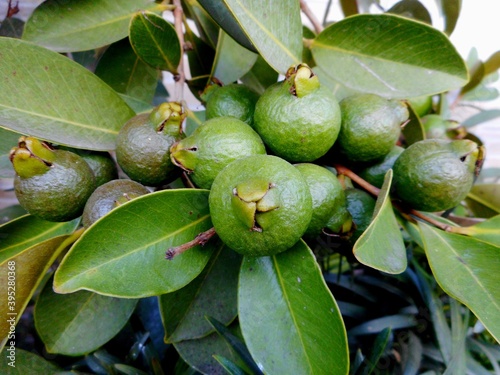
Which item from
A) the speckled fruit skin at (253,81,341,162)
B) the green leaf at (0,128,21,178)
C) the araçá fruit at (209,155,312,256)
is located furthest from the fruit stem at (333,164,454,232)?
the green leaf at (0,128,21,178)

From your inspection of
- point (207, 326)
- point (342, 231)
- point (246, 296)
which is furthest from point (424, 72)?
point (207, 326)

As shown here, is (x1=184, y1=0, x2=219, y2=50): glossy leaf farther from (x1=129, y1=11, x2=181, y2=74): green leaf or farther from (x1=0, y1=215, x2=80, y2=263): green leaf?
(x1=0, y1=215, x2=80, y2=263): green leaf

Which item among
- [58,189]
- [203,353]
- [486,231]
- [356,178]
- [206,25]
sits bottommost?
[203,353]

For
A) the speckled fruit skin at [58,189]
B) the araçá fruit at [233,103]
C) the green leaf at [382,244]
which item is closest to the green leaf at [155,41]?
the araçá fruit at [233,103]

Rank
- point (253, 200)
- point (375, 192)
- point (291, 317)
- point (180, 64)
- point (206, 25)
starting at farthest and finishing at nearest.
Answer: point (206, 25)
point (180, 64)
point (375, 192)
point (291, 317)
point (253, 200)

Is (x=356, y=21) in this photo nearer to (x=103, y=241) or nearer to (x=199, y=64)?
(x=199, y=64)

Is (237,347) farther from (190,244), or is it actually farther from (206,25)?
(206,25)

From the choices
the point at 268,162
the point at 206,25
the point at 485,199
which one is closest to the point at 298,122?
the point at 268,162
